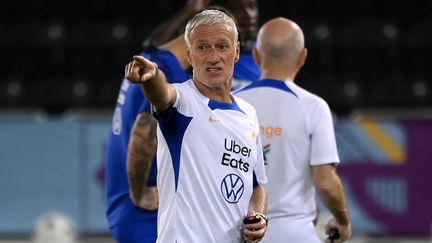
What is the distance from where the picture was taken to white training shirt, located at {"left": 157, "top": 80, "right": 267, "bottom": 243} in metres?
4.00

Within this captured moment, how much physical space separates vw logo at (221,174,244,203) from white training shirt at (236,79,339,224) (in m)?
1.08

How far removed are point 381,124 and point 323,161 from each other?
6252mm

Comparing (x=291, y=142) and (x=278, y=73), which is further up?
(x=278, y=73)

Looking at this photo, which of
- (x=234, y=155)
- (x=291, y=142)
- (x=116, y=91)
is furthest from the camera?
(x=116, y=91)

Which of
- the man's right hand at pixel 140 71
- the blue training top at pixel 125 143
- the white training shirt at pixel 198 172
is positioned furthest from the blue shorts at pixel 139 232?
the man's right hand at pixel 140 71

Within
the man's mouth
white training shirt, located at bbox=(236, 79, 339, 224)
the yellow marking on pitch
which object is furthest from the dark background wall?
the man's mouth

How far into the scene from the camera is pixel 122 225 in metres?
5.35

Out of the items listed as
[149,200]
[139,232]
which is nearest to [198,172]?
[149,200]

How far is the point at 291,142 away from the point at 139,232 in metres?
0.84

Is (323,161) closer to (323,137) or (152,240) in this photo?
(323,137)

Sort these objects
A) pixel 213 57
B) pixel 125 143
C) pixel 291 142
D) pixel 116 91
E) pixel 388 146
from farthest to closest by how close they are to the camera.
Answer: pixel 116 91, pixel 388 146, pixel 125 143, pixel 291 142, pixel 213 57

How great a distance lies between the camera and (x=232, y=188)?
13.4 ft

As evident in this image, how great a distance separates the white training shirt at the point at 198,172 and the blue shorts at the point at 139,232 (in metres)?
1.17

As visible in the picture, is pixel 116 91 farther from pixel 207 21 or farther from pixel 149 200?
pixel 207 21
